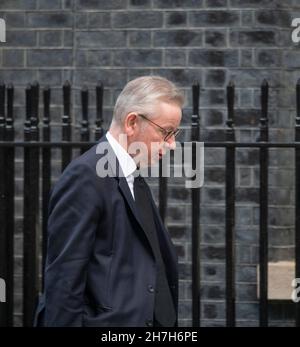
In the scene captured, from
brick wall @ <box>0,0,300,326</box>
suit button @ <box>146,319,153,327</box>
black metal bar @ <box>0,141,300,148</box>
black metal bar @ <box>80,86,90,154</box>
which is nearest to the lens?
suit button @ <box>146,319,153,327</box>

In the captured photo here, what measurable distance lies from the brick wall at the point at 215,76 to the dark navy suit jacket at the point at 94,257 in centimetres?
259

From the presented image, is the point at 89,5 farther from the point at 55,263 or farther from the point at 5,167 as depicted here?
the point at 55,263

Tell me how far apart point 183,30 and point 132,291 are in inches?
121

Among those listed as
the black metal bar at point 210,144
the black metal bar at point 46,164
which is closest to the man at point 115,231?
the black metal bar at point 210,144

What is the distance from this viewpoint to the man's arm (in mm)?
3248

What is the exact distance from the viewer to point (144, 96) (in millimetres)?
3430

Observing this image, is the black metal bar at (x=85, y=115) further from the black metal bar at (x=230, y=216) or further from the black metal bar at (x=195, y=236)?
the black metal bar at (x=230, y=216)

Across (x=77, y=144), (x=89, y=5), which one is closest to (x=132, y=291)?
→ (x=77, y=144)

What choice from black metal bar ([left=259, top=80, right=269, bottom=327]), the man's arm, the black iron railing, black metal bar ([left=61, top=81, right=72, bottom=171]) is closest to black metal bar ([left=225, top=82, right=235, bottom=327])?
the black iron railing

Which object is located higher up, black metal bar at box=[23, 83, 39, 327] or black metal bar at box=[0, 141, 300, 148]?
black metal bar at box=[0, 141, 300, 148]

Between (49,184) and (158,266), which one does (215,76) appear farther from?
(158,266)

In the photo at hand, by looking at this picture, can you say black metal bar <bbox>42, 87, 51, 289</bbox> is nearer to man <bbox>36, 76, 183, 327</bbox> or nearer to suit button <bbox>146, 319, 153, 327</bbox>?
man <bbox>36, 76, 183, 327</bbox>

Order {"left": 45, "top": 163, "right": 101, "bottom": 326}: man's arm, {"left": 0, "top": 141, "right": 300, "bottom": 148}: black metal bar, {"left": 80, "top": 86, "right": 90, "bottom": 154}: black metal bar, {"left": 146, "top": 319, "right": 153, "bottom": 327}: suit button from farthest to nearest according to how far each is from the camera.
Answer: {"left": 80, "top": 86, "right": 90, "bottom": 154}: black metal bar
{"left": 0, "top": 141, "right": 300, "bottom": 148}: black metal bar
{"left": 146, "top": 319, "right": 153, "bottom": 327}: suit button
{"left": 45, "top": 163, "right": 101, "bottom": 326}: man's arm

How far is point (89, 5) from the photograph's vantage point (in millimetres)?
6234
